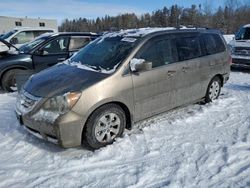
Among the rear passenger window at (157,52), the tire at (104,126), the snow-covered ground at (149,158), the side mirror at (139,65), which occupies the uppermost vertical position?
the rear passenger window at (157,52)

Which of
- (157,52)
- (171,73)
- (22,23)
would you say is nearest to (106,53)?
(157,52)

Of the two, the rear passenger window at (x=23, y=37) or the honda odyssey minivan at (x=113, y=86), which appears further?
the rear passenger window at (x=23, y=37)

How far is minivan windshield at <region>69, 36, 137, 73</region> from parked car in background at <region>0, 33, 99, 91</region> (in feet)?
10.9

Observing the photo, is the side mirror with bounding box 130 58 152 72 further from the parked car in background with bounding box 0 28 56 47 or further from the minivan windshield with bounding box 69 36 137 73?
the parked car in background with bounding box 0 28 56 47

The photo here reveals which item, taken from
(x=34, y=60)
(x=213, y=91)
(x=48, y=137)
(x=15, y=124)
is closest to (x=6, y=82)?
(x=34, y=60)

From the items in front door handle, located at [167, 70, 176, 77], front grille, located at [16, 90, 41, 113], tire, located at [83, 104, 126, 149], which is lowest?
tire, located at [83, 104, 126, 149]

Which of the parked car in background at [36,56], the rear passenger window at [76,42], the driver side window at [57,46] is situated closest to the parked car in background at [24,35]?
the rear passenger window at [76,42]

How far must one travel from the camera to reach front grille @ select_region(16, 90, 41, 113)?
4.61 m

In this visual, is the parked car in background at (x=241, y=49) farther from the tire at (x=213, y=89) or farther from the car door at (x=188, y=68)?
the car door at (x=188, y=68)

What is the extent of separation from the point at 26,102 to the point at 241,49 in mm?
9775

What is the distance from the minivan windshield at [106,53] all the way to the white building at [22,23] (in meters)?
60.1

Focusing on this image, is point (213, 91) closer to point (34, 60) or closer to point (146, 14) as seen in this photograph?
point (34, 60)

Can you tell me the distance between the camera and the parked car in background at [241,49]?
12.0m

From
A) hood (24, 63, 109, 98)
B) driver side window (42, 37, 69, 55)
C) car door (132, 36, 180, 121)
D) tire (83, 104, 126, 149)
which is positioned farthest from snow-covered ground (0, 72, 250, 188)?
driver side window (42, 37, 69, 55)
